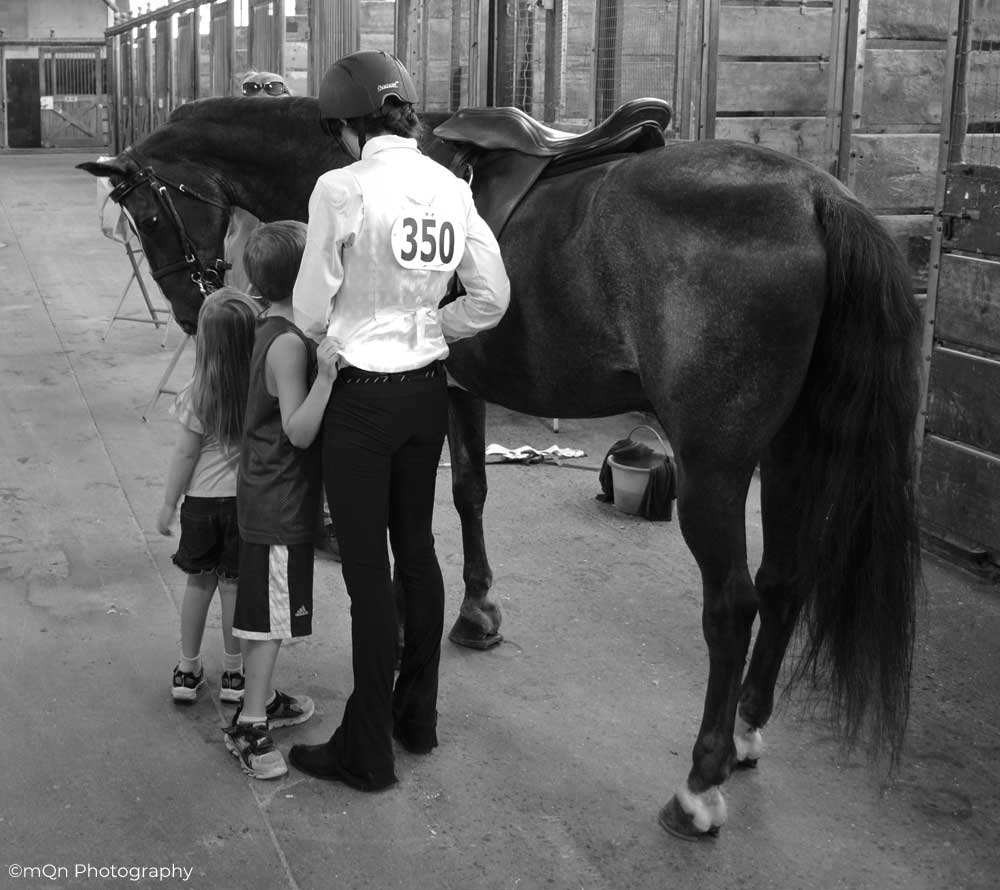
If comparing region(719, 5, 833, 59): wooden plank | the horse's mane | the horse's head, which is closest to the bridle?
the horse's head

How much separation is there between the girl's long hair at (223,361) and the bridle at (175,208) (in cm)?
121

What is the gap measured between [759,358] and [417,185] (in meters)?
0.94

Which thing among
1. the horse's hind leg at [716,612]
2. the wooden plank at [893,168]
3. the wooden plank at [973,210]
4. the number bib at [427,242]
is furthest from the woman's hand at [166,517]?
the wooden plank at [893,168]

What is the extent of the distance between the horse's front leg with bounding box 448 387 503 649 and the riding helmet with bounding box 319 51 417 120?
57.1 inches

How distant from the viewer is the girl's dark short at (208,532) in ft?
12.6

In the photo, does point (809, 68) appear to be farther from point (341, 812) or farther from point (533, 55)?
point (341, 812)

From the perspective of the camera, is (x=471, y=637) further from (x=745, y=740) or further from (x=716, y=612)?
(x=716, y=612)

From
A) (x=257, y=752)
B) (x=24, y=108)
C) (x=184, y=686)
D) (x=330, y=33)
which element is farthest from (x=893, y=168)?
(x=24, y=108)

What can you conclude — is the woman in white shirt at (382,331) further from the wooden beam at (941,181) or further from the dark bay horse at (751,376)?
the wooden beam at (941,181)

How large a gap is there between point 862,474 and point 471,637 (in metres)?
1.74

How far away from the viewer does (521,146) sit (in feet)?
12.7

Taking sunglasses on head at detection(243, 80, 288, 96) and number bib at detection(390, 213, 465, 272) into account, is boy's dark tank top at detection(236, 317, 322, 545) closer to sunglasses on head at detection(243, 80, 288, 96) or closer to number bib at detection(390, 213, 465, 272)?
number bib at detection(390, 213, 465, 272)

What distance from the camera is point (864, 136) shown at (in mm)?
6625

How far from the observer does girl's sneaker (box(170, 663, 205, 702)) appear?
4039mm
